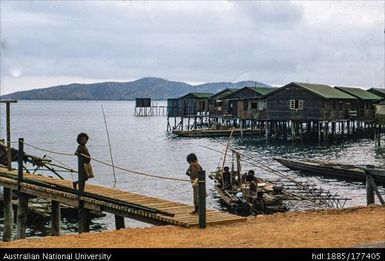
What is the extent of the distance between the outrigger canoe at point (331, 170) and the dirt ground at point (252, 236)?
21.5 m

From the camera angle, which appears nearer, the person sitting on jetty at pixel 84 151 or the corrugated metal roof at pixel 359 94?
the person sitting on jetty at pixel 84 151

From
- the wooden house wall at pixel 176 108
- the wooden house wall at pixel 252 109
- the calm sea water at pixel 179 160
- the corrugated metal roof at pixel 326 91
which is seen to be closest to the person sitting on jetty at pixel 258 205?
the calm sea water at pixel 179 160

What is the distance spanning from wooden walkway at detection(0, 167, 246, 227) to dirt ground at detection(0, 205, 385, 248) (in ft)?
1.50

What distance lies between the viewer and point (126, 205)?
44.6ft

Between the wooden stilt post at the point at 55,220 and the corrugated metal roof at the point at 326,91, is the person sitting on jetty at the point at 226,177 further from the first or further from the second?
the corrugated metal roof at the point at 326,91

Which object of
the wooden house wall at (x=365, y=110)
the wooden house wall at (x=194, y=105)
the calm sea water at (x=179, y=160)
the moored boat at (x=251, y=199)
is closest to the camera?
the moored boat at (x=251, y=199)

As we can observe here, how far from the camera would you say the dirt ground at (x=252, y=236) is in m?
9.59

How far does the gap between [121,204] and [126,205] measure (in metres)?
0.22

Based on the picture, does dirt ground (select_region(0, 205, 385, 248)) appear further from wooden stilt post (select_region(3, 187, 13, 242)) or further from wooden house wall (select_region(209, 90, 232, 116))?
wooden house wall (select_region(209, 90, 232, 116))

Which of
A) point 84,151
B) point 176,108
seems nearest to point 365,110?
point 176,108

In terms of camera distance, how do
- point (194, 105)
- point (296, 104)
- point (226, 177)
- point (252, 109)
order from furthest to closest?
point (194, 105) → point (252, 109) → point (296, 104) → point (226, 177)

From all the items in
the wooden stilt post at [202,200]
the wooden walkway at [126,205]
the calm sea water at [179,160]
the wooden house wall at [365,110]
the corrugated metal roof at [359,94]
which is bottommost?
the calm sea water at [179,160]

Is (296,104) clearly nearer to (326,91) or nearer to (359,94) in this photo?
(326,91)
